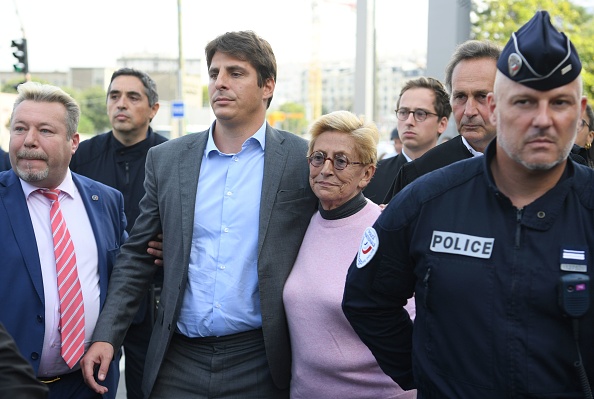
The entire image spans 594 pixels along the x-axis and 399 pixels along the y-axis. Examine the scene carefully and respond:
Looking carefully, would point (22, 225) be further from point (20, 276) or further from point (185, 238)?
point (185, 238)

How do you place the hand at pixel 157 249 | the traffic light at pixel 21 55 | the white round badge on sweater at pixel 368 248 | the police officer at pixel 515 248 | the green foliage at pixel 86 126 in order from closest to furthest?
the police officer at pixel 515 248 < the white round badge on sweater at pixel 368 248 < the hand at pixel 157 249 < the traffic light at pixel 21 55 < the green foliage at pixel 86 126

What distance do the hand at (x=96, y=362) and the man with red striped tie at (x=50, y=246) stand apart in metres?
0.05

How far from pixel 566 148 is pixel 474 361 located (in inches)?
26.8

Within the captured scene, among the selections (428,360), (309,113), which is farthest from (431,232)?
(309,113)

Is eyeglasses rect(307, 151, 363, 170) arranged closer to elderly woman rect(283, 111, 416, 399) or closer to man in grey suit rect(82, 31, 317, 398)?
elderly woman rect(283, 111, 416, 399)

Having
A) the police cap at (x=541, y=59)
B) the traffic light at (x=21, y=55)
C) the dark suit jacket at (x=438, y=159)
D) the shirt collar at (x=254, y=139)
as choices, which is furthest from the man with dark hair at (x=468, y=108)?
the traffic light at (x=21, y=55)

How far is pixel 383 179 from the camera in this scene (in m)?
5.49

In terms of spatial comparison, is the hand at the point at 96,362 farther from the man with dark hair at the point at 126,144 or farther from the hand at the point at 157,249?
the man with dark hair at the point at 126,144

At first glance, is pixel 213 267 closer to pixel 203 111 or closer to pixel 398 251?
pixel 398 251

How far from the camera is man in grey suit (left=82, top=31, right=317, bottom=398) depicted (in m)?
3.46

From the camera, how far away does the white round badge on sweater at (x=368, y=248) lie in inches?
101

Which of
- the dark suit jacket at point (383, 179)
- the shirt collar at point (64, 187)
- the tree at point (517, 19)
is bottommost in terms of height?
the dark suit jacket at point (383, 179)

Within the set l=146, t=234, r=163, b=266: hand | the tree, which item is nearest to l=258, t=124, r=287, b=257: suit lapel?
l=146, t=234, r=163, b=266: hand

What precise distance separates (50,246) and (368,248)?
5.41ft
